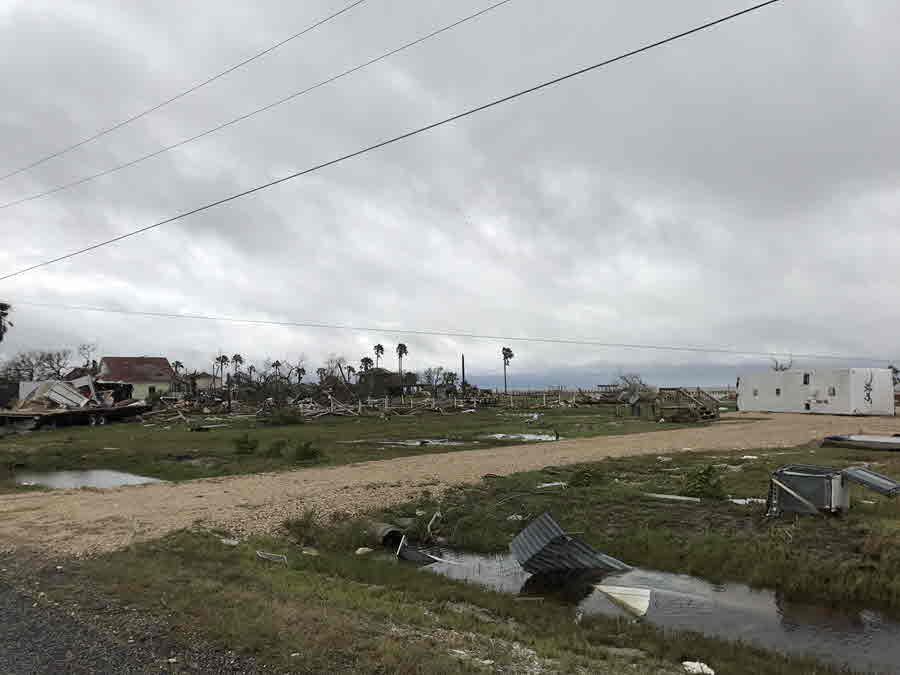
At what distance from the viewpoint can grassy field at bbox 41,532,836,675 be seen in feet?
19.8

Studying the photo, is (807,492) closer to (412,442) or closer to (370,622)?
(370,622)

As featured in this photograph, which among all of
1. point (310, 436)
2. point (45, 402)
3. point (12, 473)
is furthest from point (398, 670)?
point (45, 402)

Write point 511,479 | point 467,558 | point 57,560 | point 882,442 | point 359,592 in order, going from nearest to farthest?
point 359,592 → point 57,560 → point 467,558 → point 511,479 → point 882,442

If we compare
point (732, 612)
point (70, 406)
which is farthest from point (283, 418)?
point (732, 612)

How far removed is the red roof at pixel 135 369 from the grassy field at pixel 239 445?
170 ft

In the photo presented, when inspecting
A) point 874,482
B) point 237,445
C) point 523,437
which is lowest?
point 523,437

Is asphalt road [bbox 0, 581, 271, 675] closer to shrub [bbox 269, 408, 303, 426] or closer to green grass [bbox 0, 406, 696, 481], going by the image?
green grass [bbox 0, 406, 696, 481]

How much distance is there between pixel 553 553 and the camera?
1068cm

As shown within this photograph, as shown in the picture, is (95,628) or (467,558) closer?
(95,628)

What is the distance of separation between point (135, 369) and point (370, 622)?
100799mm

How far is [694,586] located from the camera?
10.3m

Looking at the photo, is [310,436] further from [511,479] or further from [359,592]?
[359,592]

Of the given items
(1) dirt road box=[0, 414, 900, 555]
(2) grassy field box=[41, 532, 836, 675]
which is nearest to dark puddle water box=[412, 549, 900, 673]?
(2) grassy field box=[41, 532, 836, 675]

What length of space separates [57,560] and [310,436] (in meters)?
25.6
